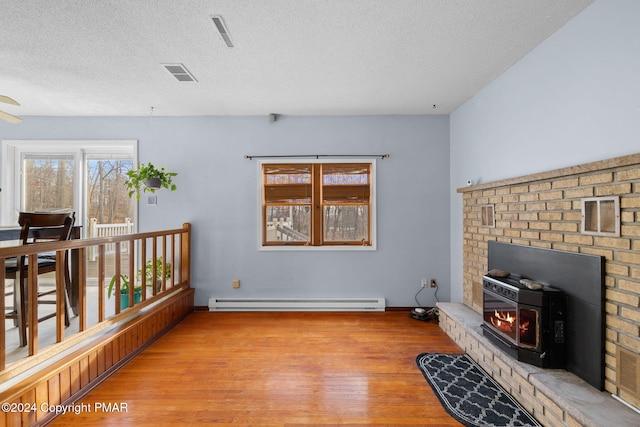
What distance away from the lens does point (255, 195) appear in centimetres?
397

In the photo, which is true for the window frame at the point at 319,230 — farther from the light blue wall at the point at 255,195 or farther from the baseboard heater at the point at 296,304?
the baseboard heater at the point at 296,304

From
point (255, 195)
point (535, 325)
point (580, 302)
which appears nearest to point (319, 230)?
point (255, 195)

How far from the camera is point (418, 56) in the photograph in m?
2.47

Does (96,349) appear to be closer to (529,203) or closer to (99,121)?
(99,121)

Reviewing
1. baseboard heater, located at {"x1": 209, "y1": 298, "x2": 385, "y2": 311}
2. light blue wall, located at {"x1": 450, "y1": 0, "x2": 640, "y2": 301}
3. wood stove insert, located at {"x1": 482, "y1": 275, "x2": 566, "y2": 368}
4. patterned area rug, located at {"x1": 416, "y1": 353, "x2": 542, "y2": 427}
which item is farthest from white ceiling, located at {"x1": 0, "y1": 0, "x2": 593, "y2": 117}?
patterned area rug, located at {"x1": 416, "y1": 353, "x2": 542, "y2": 427}

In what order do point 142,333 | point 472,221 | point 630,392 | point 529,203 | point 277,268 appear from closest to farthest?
point 630,392
point 529,203
point 142,333
point 472,221
point 277,268

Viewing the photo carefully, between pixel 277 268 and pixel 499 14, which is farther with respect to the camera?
pixel 277 268

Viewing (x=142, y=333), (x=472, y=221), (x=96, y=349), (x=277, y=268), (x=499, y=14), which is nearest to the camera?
(x=499, y=14)

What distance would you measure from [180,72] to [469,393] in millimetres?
3744

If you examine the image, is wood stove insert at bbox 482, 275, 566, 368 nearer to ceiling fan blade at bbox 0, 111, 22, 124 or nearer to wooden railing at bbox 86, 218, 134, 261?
ceiling fan blade at bbox 0, 111, 22, 124

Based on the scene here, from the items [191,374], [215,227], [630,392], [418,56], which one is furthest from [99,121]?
Result: [630,392]

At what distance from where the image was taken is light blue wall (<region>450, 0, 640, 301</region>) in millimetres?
1660

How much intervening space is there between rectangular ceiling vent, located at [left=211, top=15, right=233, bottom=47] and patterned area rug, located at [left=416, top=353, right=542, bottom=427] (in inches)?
124

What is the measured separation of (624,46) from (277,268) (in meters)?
3.73
